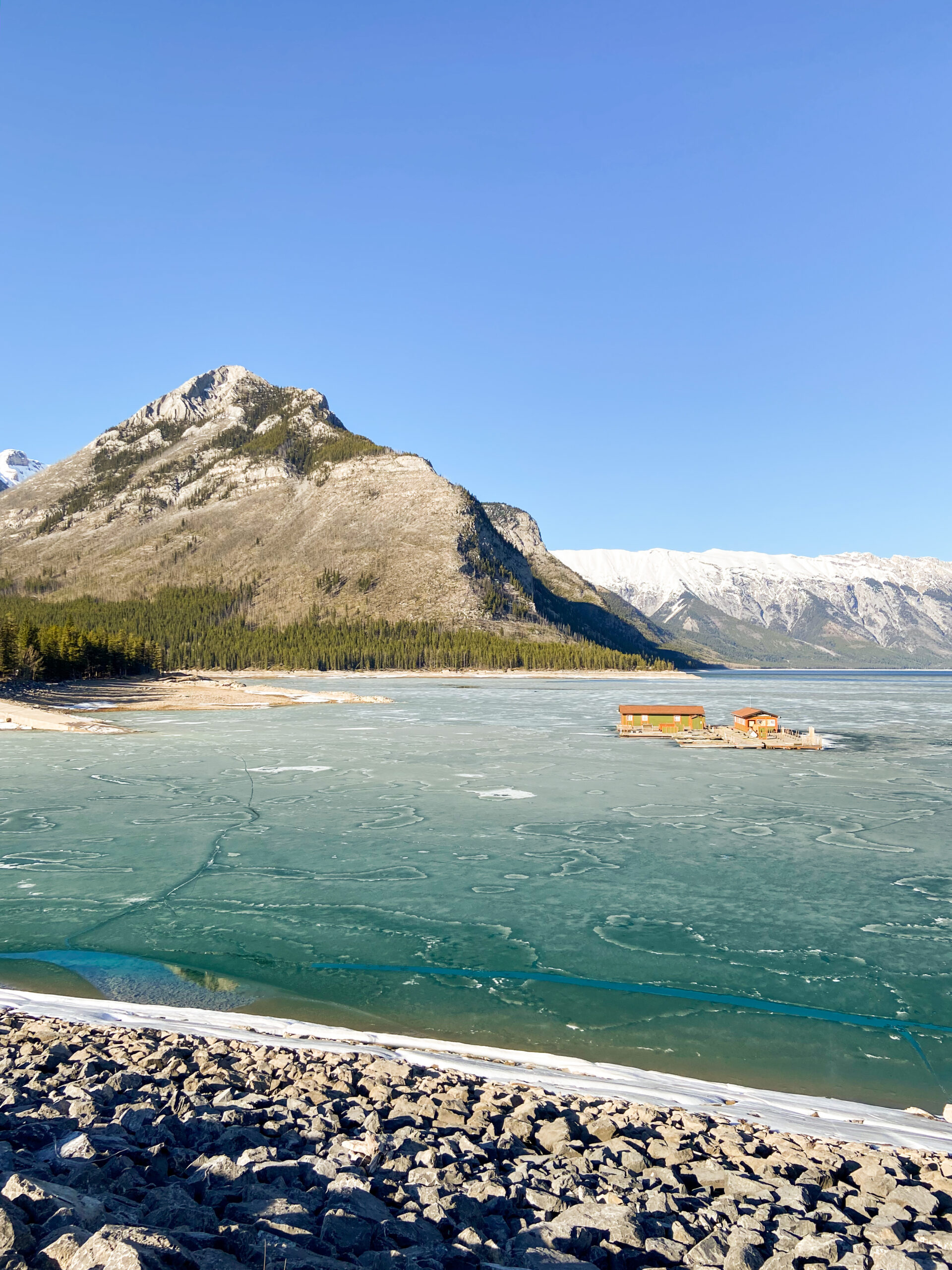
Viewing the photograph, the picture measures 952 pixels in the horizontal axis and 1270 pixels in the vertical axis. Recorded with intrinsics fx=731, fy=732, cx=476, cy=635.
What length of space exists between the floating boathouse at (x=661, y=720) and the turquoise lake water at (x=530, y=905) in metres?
24.9

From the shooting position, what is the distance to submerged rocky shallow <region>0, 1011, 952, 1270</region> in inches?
254

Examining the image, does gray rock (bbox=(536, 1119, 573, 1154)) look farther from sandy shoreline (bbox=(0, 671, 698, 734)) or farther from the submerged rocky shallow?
sandy shoreline (bbox=(0, 671, 698, 734))

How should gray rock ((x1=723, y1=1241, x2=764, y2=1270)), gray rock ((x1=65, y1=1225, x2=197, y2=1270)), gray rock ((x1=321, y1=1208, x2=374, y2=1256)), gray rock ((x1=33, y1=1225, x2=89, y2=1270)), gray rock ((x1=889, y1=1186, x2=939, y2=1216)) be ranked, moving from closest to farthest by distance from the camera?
gray rock ((x1=65, y1=1225, x2=197, y2=1270)) → gray rock ((x1=33, y1=1225, x2=89, y2=1270)) → gray rock ((x1=321, y1=1208, x2=374, y2=1256)) → gray rock ((x1=723, y1=1241, x2=764, y2=1270)) → gray rock ((x1=889, y1=1186, x2=939, y2=1216))

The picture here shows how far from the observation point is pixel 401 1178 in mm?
8266

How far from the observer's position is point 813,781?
148 ft

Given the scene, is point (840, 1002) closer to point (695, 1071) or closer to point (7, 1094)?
point (695, 1071)

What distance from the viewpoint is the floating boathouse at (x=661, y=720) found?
244 feet

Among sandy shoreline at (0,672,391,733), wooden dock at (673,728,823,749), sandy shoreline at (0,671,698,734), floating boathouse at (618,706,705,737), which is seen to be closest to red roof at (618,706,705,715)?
floating boathouse at (618,706,705,737)

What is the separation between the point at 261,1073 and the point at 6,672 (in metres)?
119

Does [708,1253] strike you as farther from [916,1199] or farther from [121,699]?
[121,699]

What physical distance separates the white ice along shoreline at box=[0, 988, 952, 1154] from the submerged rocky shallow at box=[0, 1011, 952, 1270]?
50 cm

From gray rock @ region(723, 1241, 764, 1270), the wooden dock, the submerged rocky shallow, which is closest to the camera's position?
the submerged rocky shallow

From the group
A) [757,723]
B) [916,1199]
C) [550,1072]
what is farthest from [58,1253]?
[757,723]

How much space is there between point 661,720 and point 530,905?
5648 centimetres
